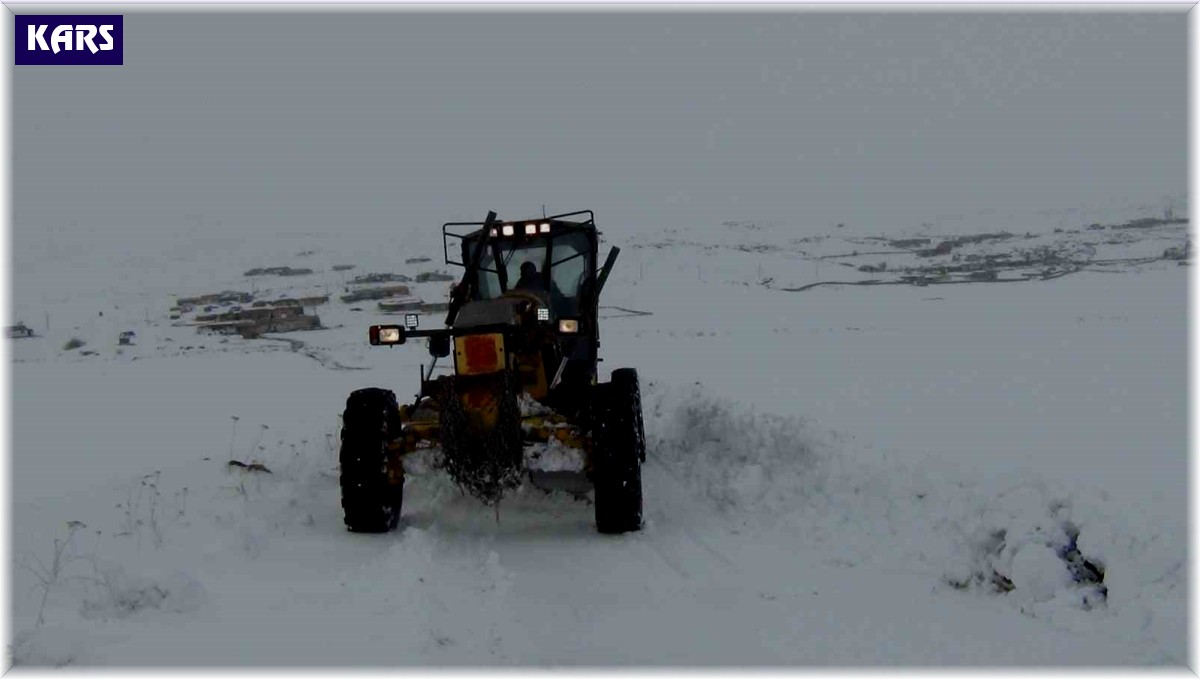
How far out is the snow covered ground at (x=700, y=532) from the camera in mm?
4660

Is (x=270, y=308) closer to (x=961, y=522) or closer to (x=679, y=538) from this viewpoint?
(x=679, y=538)

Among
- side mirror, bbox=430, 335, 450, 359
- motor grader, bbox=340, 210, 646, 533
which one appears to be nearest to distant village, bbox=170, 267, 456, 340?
side mirror, bbox=430, 335, 450, 359

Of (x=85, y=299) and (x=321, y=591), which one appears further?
(x=85, y=299)

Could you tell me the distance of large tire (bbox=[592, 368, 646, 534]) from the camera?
664 cm

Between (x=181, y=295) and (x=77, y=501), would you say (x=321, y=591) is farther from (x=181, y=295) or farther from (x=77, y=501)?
(x=181, y=295)

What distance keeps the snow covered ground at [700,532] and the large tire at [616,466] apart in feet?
0.54

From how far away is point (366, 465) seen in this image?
22.2 ft

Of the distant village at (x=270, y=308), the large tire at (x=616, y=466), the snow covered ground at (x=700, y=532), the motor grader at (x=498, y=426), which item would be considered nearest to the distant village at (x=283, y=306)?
the distant village at (x=270, y=308)

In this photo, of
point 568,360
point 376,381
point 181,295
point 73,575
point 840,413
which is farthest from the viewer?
point 181,295

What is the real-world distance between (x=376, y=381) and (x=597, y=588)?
30.8ft

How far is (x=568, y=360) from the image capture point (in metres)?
8.55

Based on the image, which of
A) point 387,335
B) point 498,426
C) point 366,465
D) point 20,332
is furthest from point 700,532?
point 20,332

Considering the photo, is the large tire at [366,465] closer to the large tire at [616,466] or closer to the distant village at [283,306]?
the large tire at [616,466]

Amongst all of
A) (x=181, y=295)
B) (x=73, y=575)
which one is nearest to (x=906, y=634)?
(x=73, y=575)
